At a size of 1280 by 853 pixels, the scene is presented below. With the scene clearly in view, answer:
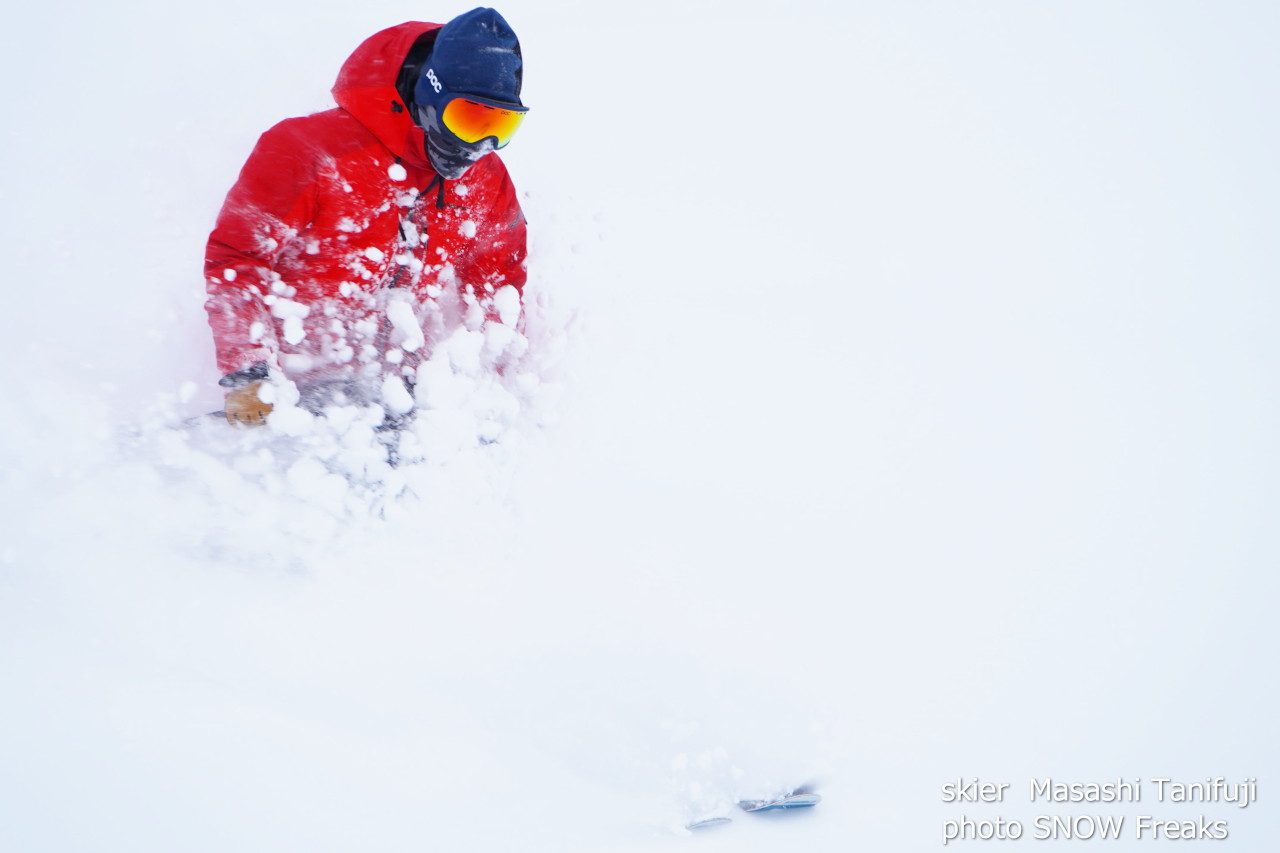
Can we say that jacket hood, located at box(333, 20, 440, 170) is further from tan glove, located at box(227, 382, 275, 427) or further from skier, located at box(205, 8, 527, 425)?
tan glove, located at box(227, 382, 275, 427)

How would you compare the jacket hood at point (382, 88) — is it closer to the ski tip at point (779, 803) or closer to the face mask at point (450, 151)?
the face mask at point (450, 151)

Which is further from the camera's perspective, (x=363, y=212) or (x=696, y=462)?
(x=696, y=462)

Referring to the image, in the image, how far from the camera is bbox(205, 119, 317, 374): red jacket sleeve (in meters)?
1.85

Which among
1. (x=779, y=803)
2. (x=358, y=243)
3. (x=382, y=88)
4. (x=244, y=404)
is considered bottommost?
(x=779, y=803)

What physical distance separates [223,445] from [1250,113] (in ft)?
19.1

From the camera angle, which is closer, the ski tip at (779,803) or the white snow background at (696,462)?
the white snow background at (696,462)

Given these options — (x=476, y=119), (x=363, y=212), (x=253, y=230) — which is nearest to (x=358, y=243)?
(x=363, y=212)

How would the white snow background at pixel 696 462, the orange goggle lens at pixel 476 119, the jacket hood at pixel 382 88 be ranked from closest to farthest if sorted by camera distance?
1. the white snow background at pixel 696 462
2. the orange goggle lens at pixel 476 119
3. the jacket hood at pixel 382 88

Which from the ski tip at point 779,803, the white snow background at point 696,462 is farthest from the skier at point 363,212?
the ski tip at point 779,803

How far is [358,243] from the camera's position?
2064 mm

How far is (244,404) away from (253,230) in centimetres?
49

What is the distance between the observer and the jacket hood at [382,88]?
1.88 metres

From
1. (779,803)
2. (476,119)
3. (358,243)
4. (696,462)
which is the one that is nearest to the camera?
(476,119)

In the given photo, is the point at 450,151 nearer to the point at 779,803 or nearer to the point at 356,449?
the point at 356,449
